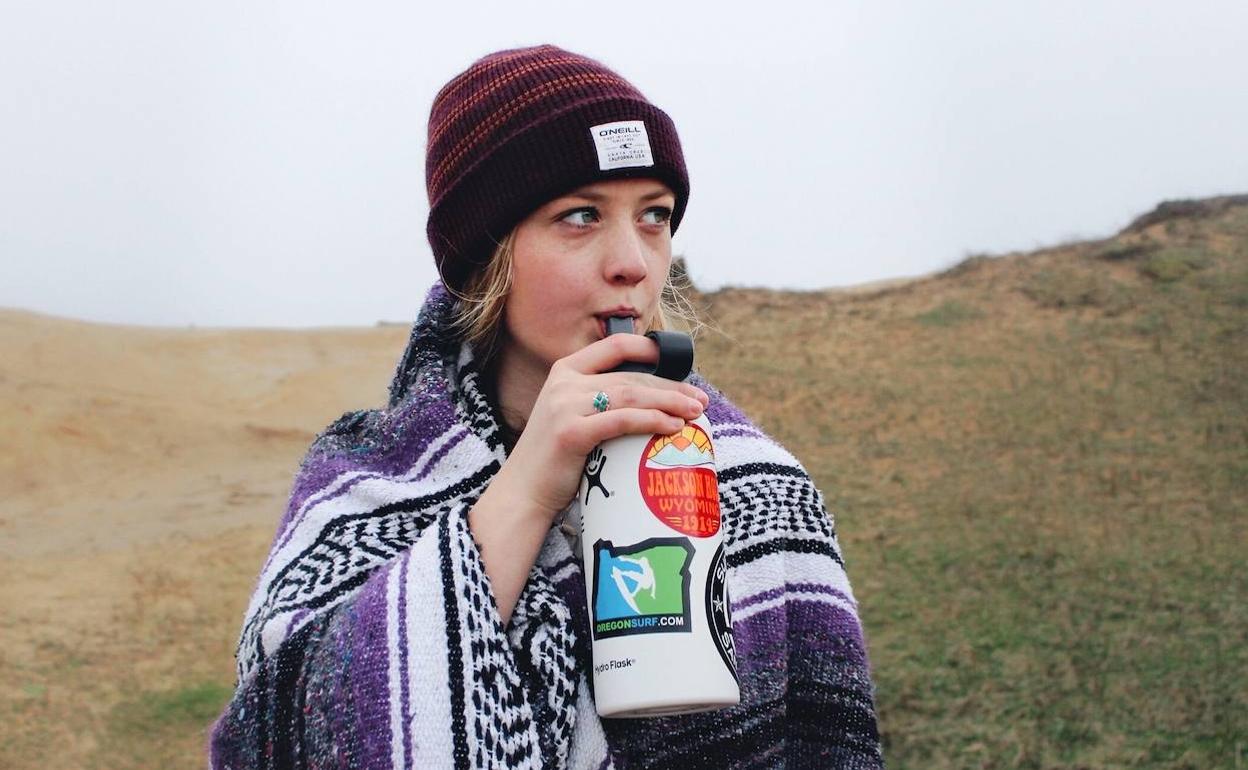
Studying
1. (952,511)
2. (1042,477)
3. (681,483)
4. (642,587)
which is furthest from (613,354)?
(1042,477)

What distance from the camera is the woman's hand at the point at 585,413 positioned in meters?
1.44

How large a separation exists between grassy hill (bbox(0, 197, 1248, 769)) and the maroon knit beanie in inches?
48.0

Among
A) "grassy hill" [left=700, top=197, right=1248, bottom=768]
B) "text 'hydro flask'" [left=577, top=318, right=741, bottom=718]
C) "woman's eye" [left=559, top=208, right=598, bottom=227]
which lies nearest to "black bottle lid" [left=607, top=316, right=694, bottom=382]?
"text 'hydro flask'" [left=577, top=318, right=741, bottom=718]

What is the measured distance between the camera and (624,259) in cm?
164

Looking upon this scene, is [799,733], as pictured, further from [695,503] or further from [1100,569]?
[1100,569]

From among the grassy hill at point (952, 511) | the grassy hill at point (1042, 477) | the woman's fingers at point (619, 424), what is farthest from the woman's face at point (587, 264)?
the grassy hill at point (1042, 477)

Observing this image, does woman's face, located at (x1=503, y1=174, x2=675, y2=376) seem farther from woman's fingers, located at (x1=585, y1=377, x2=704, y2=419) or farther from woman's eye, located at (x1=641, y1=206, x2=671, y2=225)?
woman's fingers, located at (x1=585, y1=377, x2=704, y2=419)

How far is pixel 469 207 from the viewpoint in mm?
1807

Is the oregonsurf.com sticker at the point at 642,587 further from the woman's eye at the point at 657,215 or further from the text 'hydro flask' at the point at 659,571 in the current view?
the woman's eye at the point at 657,215

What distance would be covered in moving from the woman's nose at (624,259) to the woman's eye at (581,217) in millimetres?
58

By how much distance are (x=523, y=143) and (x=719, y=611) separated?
75 cm

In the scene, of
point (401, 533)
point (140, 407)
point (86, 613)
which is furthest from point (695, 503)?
point (140, 407)

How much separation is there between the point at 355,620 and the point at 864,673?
2.79ft

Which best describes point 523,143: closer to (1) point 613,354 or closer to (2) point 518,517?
(1) point 613,354
